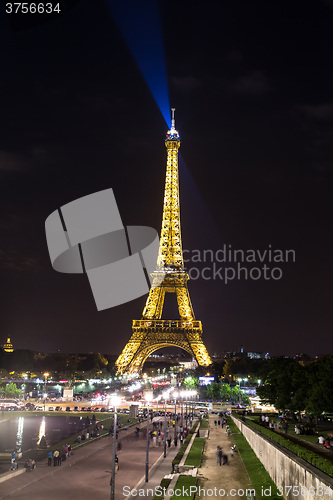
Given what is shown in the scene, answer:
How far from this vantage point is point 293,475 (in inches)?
822

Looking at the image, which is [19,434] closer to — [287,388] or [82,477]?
[82,477]

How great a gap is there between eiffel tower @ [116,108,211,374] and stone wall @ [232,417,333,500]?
72.0 m

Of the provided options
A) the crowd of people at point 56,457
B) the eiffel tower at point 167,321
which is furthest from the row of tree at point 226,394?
the crowd of people at point 56,457

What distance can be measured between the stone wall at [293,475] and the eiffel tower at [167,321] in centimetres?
7204

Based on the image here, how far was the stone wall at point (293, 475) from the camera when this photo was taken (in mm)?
16859

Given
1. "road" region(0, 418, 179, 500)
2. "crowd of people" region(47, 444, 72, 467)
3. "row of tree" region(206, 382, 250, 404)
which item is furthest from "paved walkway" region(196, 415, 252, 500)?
"row of tree" region(206, 382, 250, 404)

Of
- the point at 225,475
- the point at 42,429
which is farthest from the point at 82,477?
the point at 42,429

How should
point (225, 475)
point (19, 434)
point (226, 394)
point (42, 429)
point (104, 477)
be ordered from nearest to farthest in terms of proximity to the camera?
point (225, 475), point (104, 477), point (19, 434), point (42, 429), point (226, 394)

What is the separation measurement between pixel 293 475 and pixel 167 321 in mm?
83431

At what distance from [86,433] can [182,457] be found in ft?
62.9

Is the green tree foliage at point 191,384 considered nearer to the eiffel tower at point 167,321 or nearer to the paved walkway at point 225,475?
the eiffel tower at point 167,321

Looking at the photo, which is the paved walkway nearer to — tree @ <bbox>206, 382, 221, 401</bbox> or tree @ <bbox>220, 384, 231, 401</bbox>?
tree @ <bbox>220, 384, 231, 401</bbox>

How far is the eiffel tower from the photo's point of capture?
102438 mm

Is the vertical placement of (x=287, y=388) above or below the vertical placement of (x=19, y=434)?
above
